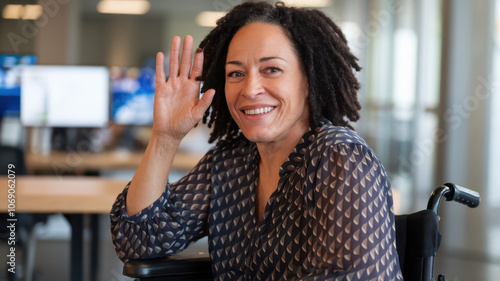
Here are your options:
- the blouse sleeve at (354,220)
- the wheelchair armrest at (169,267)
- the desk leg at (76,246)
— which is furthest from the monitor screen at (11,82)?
the blouse sleeve at (354,220)

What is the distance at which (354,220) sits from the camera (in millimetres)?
1104

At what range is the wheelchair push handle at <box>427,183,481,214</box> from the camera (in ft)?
4.21

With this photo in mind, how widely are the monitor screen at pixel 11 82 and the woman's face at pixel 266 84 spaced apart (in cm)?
376

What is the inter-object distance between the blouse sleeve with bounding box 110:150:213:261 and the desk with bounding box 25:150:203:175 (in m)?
3.21

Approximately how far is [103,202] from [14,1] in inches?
123

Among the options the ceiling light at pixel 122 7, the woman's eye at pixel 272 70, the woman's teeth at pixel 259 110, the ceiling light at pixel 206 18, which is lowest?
the woman's teeth at pixel 259 110

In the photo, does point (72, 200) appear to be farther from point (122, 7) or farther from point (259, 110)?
point (122, 7)

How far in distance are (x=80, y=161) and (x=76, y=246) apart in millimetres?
2371

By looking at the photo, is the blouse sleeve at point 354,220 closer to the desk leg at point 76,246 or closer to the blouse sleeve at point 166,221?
the blouse sleeve at point 166,221

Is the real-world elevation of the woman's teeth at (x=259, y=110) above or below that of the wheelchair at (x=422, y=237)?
above

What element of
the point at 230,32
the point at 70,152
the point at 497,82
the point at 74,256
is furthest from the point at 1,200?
the point at 497,82

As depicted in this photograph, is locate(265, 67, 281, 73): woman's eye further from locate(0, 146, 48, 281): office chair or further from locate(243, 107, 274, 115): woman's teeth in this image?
locate(0, 146, 48, 281): office chair

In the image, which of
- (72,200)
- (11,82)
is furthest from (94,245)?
(11,82)

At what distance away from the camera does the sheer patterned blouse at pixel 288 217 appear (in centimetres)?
Result: 111
